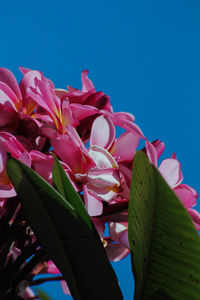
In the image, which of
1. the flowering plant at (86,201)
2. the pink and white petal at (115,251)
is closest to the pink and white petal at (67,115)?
the flowering plant at (86,201)

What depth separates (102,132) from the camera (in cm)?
30

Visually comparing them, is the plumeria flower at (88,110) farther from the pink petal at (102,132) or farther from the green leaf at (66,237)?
the green leaf at (66,237)

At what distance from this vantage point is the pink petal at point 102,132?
0.30m

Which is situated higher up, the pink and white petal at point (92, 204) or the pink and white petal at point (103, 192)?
the pink and white petal at point (103, 192)

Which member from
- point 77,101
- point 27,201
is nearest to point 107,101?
point 77,101

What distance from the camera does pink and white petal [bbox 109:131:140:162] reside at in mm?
312

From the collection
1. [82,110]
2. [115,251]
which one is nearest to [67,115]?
[82,110]

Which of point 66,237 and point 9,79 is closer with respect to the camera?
point 66,237

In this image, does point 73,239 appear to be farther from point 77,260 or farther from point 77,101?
point 77,101

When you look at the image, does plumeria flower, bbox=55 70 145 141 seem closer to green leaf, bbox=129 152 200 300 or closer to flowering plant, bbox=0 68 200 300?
flowering plant, bbox=0 68 200 300

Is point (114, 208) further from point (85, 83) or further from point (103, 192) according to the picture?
point (85, 83)

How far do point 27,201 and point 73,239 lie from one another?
0.10 ft

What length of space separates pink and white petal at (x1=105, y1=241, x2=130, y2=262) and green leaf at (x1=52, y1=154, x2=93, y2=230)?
116 mm

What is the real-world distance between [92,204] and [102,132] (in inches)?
2.6
